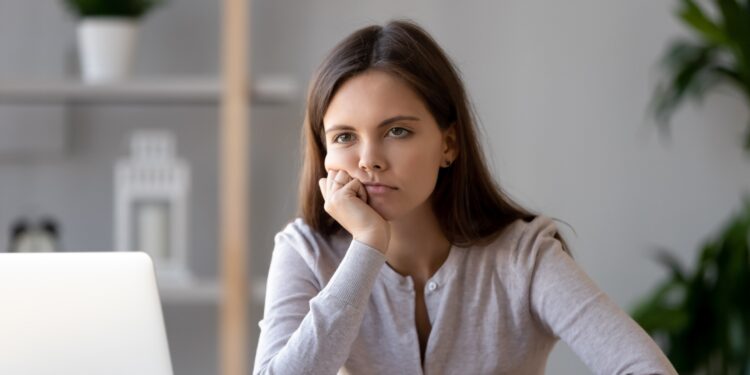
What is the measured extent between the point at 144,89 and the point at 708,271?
1520mm

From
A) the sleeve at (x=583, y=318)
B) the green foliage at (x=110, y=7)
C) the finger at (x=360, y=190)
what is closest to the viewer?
the sleeve at (x=583, y=318)

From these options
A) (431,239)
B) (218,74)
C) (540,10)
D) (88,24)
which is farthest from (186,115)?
(431,239)

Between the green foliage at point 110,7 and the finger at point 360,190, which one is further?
the green foliage at point 110,7

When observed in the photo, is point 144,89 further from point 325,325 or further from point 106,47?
point 325,325

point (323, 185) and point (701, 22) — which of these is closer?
point (323, 185)

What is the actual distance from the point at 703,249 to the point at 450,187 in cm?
158

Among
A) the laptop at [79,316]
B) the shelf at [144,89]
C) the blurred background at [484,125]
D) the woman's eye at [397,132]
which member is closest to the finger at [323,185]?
the woman's eye at [397,132]

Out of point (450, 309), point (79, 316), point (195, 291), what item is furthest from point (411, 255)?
point (195, 291)

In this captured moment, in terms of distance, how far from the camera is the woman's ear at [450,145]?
4.91 ft

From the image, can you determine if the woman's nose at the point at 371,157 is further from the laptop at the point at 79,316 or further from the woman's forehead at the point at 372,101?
the laptop at the point at 79,316

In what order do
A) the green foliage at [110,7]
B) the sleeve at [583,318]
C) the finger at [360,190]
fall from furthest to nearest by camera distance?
the green foliage at [110,7] → the finger at [360,190] → the sleeve at [583,318]

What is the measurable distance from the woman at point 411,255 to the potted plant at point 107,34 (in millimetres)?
1491

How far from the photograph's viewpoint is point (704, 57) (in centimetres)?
297

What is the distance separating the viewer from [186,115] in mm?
3162
